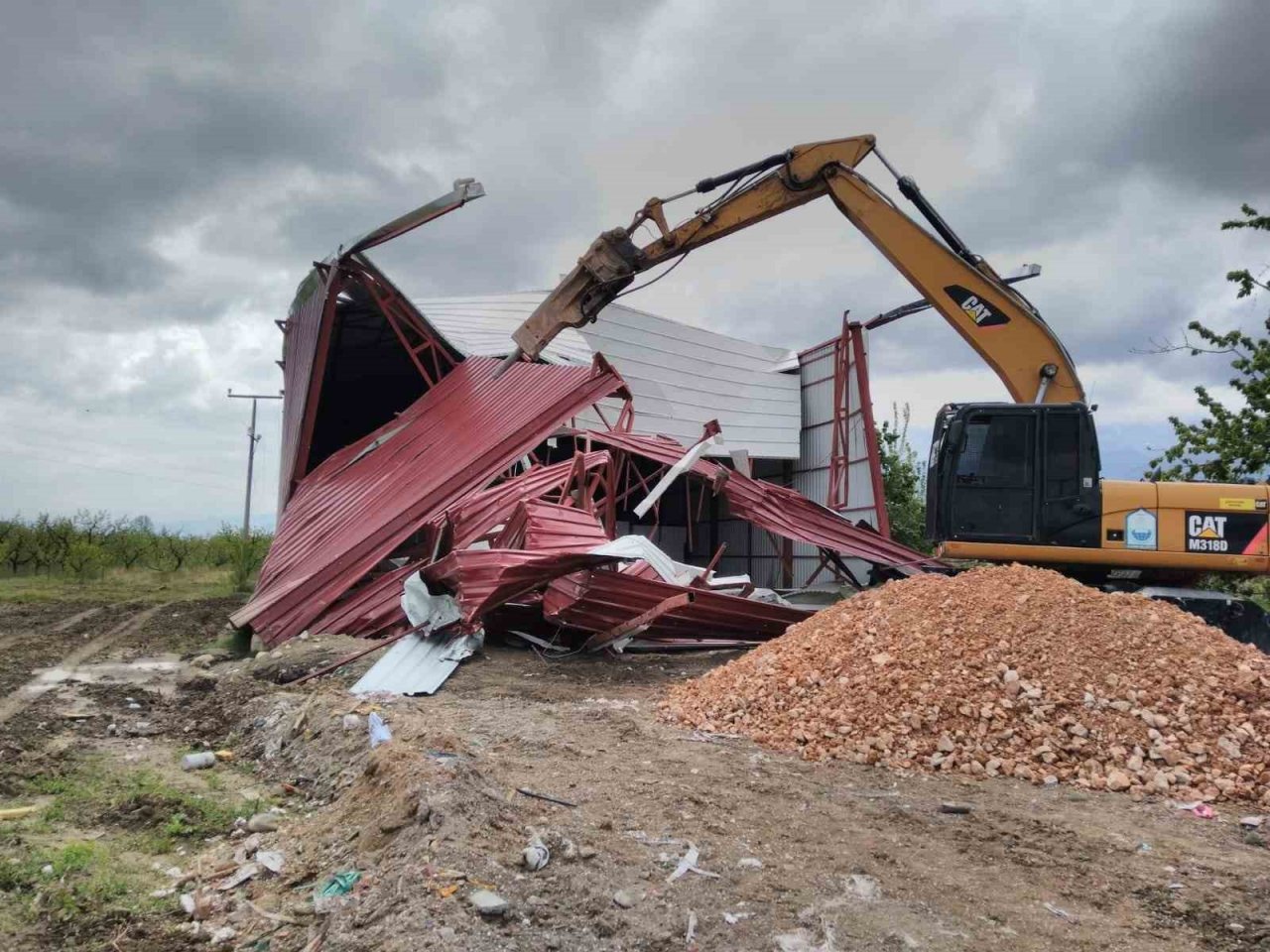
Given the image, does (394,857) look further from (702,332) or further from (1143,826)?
(702,332)

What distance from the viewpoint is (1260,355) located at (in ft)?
51.8

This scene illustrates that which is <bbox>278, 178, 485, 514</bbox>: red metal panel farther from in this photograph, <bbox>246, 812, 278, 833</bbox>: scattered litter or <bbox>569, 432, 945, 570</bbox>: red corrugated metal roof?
<bbox>246, 812, 278, 833</bbox>: scattered litter

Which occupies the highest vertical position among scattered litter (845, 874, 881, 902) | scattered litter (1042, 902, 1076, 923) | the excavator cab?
the excavator cab

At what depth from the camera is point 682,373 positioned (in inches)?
768

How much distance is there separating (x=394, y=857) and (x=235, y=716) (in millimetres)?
4123

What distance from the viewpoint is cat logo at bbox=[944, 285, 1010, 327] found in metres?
10.6

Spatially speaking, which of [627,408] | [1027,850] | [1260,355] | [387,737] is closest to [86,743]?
[387,737]

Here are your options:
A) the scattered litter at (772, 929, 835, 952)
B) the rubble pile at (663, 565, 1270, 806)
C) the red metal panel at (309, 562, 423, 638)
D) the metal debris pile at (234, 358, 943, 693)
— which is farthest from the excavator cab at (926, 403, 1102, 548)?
the scattered litter at (772, 929, 835, 952)

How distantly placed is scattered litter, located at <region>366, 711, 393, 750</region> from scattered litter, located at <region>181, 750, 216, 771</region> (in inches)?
40.7

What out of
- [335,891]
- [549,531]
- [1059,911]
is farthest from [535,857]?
[549,531]

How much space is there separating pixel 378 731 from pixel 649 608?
4.03m

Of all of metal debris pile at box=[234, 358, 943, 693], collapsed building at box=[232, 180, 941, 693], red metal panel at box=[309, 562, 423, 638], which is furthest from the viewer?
red metal panel at box=[309, 562, 423, 638]

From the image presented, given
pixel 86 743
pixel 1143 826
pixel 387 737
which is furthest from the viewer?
pixel 86 743

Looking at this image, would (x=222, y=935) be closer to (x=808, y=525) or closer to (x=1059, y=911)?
(x=1059, y=911)
